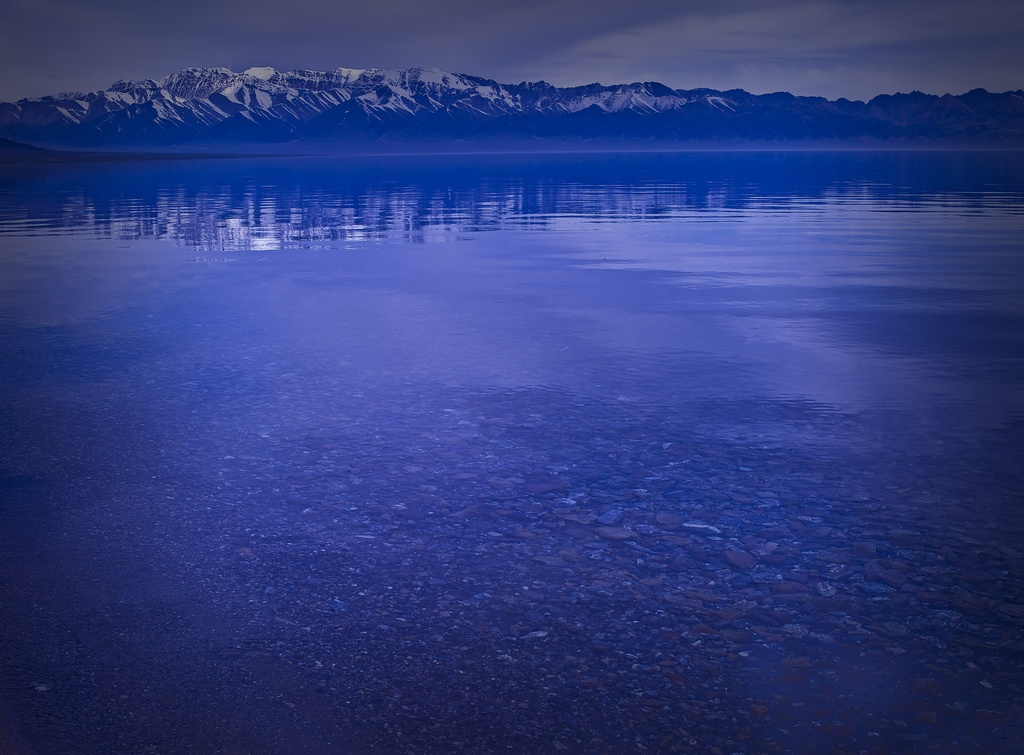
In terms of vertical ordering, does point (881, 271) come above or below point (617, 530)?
above

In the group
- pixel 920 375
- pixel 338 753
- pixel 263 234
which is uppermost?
pixel 263 234

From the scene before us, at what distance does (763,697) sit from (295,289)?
56.6 ft

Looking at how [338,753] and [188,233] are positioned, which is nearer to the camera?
[338,753]

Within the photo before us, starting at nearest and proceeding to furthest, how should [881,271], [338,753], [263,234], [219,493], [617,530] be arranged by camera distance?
[338,753] → [617,530] → [219,493] → [881,271] → [263,234]

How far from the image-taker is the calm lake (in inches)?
215

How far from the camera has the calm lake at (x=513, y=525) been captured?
5.46 m

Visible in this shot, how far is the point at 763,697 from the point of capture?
219 inches

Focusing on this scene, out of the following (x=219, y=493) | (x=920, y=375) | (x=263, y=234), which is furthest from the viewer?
(x=263, y=234)

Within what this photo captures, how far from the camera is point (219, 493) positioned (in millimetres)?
8703

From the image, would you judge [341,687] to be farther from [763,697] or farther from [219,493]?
[219,493]

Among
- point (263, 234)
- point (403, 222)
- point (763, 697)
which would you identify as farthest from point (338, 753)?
point (403, 222)

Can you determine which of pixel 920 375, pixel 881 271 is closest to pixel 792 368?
pixel 920 375

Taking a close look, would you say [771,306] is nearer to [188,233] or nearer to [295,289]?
[295,289]

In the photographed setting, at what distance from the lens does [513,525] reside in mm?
7938
